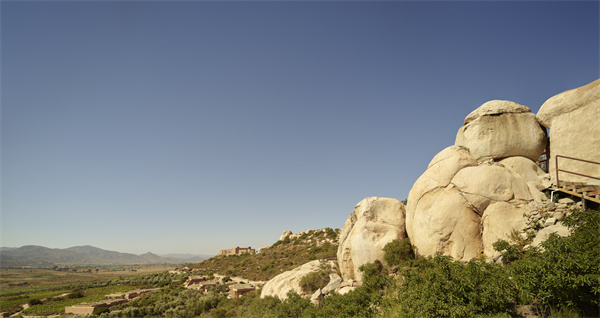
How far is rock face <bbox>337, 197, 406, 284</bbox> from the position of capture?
1630cm

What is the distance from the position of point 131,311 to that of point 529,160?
37.2 meters

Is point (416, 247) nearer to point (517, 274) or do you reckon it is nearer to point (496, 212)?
point (496, 212)

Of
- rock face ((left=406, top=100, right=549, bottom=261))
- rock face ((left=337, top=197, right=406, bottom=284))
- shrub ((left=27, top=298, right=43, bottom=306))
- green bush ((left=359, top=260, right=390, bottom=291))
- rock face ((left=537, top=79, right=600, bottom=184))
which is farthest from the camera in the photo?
shrub ((left=27, top=298, right=43, bottom=306))

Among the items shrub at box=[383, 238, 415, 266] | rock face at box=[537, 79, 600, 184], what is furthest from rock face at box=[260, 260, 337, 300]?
rock face at box=[537, 79, 600, 184]

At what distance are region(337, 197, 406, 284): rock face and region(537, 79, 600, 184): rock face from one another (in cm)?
746

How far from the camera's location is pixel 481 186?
13523 millimetres

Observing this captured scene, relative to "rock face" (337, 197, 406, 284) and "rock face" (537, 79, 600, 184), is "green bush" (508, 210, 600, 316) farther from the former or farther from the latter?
"rock face" (337, 197, 406, 284)

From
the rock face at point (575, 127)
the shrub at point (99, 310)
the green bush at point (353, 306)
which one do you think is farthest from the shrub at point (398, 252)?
the shrub at point (99, 310)

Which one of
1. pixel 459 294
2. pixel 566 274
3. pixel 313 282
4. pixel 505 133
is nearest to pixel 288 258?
pixel 313 282

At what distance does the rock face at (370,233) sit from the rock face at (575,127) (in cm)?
746

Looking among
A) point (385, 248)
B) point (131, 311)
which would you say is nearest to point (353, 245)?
point (385, 248)

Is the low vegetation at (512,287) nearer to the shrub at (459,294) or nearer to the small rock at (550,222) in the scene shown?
the shrub at (459,294)

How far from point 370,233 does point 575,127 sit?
10.6 metres

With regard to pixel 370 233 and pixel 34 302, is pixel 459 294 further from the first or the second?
pixel 34 302
